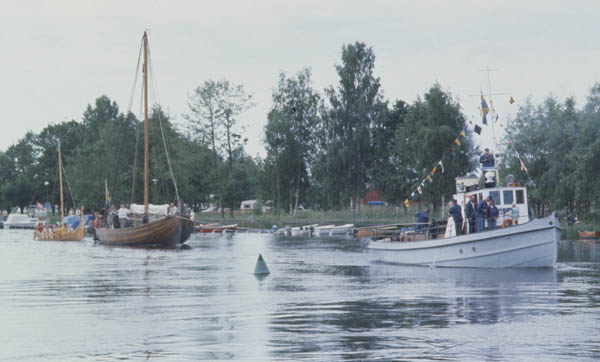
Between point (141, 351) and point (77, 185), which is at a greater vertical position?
point (77, 185)

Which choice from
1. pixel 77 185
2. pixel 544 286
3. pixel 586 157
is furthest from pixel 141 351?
pixel 77 185

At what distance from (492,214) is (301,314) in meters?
13.9

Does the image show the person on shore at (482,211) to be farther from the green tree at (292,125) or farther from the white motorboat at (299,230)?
the green tree at (292,125)

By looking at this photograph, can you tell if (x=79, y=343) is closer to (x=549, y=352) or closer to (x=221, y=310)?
(x=221, y=310)

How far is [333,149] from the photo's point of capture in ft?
308

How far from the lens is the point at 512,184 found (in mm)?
31031

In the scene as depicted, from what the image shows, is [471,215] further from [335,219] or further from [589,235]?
[335,219]

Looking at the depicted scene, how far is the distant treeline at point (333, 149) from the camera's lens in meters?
81.8

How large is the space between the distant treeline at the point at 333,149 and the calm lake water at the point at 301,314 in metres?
50.9

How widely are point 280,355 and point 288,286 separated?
38.9 ft

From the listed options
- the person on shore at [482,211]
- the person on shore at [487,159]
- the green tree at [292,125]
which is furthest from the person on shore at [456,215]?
the green tree at [292,125]

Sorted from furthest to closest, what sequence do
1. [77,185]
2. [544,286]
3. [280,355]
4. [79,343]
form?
[77,185] < [544,286] < [79,343] < [280,355]

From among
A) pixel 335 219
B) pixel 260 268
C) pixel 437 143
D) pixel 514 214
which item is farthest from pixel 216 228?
pixel 514 214

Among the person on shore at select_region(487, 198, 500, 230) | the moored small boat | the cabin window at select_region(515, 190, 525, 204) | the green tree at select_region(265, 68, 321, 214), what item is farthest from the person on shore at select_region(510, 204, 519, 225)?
the green tree at select_region(265, 68, 321, 214)
